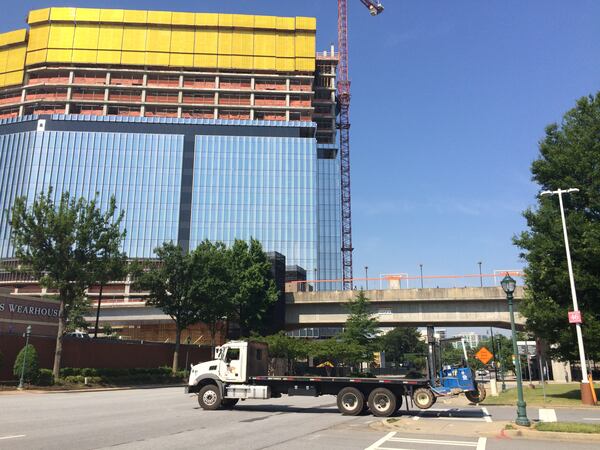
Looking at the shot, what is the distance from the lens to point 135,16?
136 metres

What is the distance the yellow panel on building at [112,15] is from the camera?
134500 millimetres

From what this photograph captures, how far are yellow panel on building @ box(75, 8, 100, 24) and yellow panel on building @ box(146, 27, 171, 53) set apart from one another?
14746 millimetres

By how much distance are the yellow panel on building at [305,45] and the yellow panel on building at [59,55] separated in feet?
199

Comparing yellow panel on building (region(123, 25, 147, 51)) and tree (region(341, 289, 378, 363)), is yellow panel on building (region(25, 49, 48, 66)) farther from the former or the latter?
tree (region(341, 289, 378, 363))

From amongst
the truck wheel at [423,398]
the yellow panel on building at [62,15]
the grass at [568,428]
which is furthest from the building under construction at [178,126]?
the grass at [568,428]

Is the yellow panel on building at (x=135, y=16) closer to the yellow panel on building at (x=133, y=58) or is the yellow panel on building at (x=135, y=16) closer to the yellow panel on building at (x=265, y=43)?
the yellow panel on building at (x=133, y=58)

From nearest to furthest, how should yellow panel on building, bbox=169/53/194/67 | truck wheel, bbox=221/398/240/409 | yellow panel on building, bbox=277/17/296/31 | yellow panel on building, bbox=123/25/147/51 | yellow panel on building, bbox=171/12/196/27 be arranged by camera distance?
truck wheel, bbox=221/398/240/409 → yellow panel on building, bbox=169/53/194/67 → yellow panel on building, bbox=123/25/147/51 → yellow panel on building, bbox=171/12/196/27 → yellow panel on building, bbox=277/17/296/31

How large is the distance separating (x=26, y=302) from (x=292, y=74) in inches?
4292

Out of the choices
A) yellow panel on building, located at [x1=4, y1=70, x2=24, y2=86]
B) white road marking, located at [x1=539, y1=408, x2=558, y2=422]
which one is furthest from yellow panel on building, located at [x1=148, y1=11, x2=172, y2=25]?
white road marking, located at [x1=539, y1=408, x2=558, y2=422]

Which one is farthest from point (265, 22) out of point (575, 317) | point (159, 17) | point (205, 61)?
point (575, 317)

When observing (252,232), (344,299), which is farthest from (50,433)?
(252,232)

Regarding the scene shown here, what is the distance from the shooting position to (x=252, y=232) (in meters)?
119

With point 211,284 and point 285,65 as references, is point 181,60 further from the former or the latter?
point 211,284

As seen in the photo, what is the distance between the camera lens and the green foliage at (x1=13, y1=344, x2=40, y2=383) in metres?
33.2
